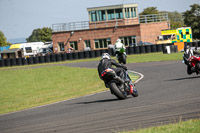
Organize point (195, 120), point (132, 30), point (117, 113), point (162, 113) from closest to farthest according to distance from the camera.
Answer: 1. point (195, 120)
2. point (162, 113)
3. point (117, 113)
4. point (132, 30)

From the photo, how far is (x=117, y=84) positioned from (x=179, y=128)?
526 cm

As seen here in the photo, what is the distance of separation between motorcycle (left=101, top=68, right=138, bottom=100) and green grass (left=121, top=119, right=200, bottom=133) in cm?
465

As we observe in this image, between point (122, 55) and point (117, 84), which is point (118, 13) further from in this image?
point (117, 84)

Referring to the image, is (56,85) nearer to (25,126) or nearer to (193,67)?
(193,67)

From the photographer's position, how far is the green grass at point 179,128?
19.8 ft

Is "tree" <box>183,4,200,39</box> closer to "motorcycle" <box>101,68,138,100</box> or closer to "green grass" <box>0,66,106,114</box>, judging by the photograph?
"green grass" <box>0,66,106,114</box>

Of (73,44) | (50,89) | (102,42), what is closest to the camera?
(50,89)

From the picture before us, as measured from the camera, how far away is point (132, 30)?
5697 cm

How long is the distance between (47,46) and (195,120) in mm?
63583

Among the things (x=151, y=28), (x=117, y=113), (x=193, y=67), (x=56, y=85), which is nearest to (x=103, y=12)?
(x=151, y=28)

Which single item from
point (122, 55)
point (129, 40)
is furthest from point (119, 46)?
point (129, 40)

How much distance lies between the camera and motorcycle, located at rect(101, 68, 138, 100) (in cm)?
1117

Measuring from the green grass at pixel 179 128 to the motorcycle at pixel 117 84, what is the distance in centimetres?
465

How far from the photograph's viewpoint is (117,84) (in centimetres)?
1140
